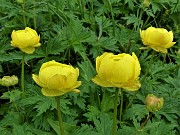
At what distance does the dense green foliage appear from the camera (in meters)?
1.49

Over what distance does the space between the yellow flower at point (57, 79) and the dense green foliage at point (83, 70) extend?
33 cm

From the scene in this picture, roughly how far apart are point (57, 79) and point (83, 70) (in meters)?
0.62

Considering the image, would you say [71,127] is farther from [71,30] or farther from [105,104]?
[71,30]

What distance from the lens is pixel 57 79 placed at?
102 centimetres

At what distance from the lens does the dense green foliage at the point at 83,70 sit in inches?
58.6

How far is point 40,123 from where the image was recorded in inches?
59.4

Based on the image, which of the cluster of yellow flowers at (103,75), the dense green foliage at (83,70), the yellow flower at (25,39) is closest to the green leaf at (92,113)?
the dense green foliage at (83,70)

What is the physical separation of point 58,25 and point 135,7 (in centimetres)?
62

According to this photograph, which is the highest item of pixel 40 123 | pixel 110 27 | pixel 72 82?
pixel 72 82

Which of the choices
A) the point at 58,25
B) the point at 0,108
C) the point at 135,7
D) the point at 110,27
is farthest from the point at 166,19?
the point at 0,108

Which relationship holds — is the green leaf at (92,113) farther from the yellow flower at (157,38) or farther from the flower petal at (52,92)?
the flower petal at (52,92)

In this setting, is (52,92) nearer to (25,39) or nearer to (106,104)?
(25,39)

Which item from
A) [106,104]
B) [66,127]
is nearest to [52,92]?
[66,127]

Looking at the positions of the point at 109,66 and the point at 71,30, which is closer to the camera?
the point at 109,66
